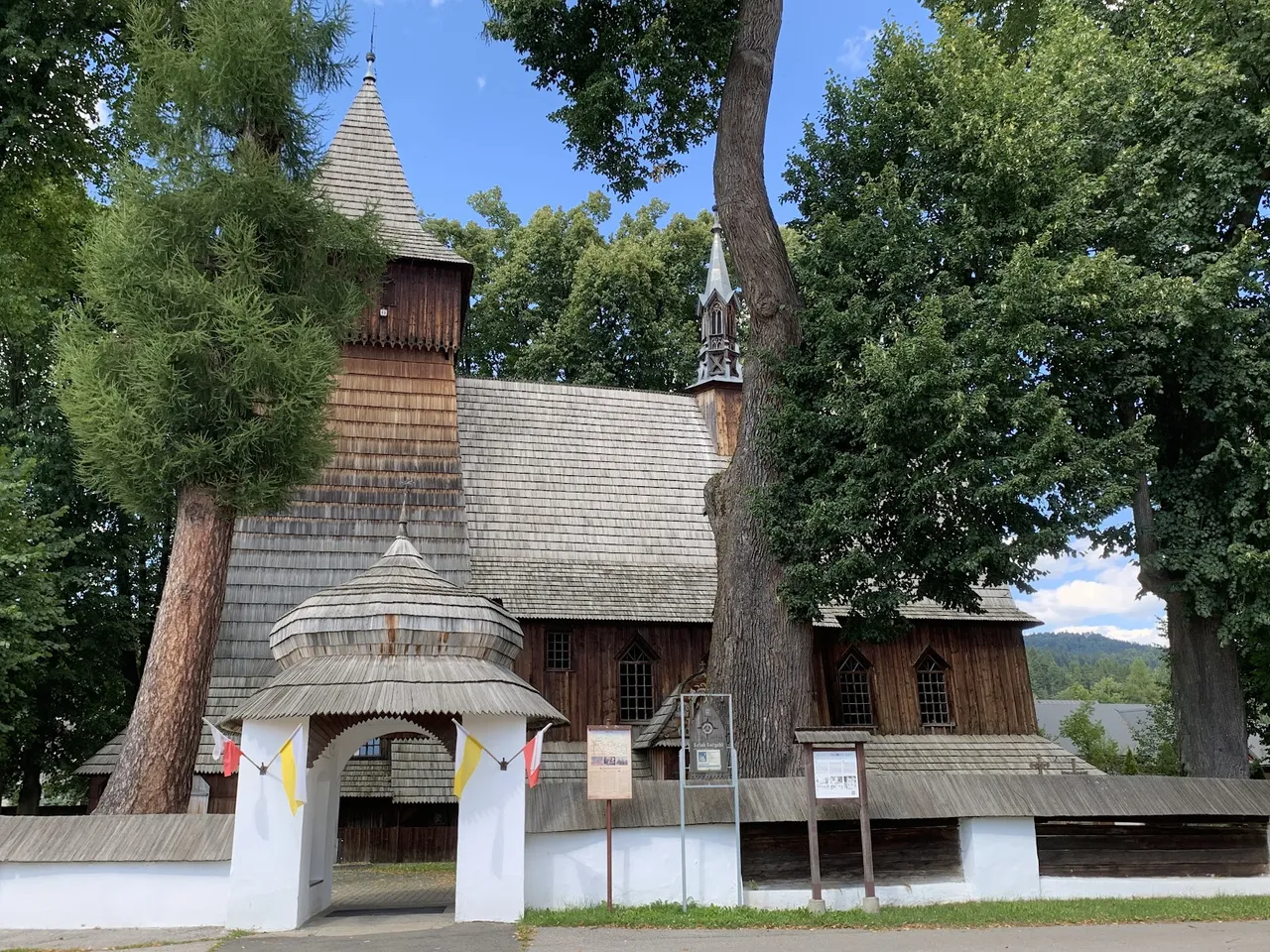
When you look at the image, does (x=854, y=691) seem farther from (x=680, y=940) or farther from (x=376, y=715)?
(x=376, y=715)

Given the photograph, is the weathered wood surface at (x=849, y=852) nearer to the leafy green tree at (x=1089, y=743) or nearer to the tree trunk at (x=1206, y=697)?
the tree trunk at (x=1206, y=697)

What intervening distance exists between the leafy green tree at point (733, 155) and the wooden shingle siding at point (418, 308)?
5128 mm

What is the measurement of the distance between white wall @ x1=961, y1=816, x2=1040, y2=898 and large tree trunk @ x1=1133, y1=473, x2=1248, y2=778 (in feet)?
17.0

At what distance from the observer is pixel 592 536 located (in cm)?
1994

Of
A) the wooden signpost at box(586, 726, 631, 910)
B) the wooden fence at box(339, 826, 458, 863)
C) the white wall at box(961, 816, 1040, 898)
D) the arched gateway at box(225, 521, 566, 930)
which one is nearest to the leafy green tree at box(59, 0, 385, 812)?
the arched gateway at box(225, 521, 566, 930)

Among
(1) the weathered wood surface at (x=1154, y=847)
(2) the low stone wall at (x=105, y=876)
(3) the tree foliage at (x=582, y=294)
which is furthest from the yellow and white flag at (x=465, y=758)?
(3) the tree foliage at (x=582, y=294)

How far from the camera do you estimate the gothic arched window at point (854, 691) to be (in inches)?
778

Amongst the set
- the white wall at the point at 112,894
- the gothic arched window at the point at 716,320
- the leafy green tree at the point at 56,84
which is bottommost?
the white wall at the point at 112,894

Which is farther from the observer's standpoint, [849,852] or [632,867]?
[849,852]

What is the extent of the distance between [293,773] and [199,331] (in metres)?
5.47

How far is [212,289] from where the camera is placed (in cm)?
1234

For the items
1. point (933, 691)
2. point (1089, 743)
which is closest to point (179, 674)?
point (933, 691)

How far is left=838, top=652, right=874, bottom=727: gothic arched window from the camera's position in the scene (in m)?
19.8

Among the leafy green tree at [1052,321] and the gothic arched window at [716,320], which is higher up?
the gothic arched window at [716,320]
